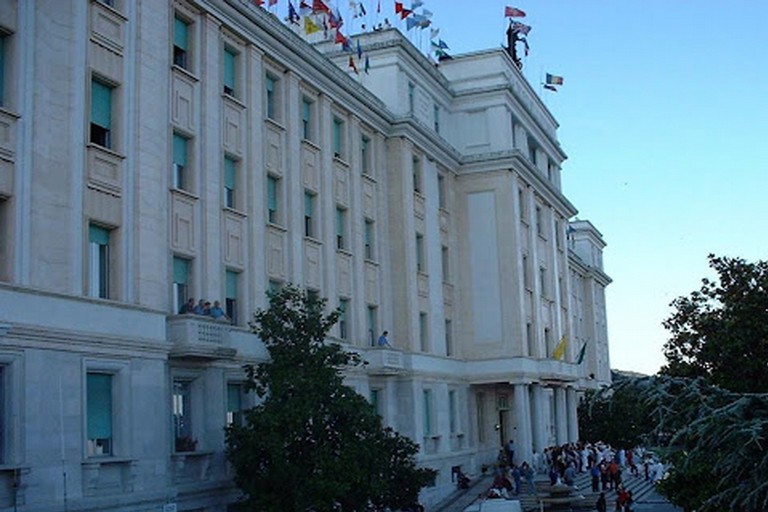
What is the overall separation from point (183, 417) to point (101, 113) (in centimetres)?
837

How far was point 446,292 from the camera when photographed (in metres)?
49.3

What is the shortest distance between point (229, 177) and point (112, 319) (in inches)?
340

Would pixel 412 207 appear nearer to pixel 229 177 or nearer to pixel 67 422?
pixel 229 177

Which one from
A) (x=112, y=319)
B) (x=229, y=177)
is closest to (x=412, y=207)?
(x=229, y=177)

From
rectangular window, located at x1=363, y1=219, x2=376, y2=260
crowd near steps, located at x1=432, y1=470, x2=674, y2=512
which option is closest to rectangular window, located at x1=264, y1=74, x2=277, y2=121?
rectangular window, located at x1=363, y1=219, x2=376, y2=260

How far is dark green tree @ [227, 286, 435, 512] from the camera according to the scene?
2534cm

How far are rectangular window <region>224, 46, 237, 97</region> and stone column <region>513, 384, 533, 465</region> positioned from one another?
80.3ft

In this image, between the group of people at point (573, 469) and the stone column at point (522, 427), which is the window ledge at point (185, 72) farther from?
the stone column at point (522, 427)

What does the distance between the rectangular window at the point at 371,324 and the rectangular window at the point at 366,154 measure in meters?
5.77

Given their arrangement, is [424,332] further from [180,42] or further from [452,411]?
[180,42]

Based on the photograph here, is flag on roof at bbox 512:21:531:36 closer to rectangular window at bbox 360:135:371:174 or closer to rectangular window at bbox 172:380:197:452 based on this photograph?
rectangular window at bbox 360:135:371:174

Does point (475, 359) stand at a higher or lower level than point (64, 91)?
lower

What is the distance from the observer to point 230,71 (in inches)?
1257

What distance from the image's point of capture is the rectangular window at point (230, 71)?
3159cm
